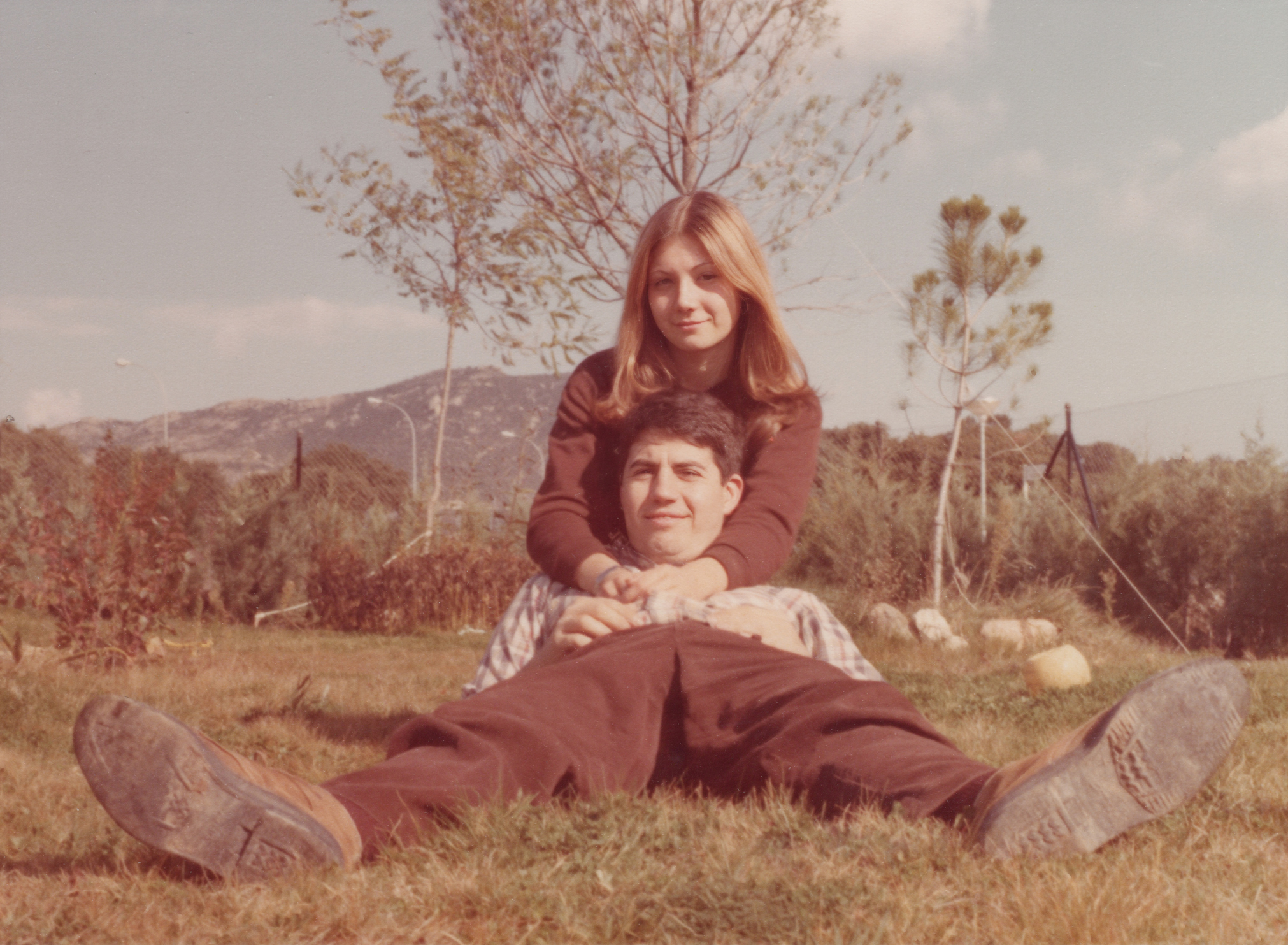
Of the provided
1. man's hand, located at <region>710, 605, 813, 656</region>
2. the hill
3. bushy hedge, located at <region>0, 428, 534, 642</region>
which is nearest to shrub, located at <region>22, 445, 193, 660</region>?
bushy hedge, located at <region>0, 428, 534, 642</region>

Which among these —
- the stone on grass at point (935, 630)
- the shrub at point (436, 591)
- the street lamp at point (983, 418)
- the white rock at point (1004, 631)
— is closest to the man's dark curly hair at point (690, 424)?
the stone on grass at point (935, 630)

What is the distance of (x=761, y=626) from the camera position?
274 centimetres

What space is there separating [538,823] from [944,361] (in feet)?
23.7

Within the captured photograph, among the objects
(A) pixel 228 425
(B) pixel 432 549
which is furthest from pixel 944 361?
(A) pixel 228 425

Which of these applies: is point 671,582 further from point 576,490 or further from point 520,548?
point 520,548

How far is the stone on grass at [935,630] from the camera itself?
7055mm

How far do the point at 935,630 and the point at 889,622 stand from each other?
1.17 feet

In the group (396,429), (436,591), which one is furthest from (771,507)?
(396,429)

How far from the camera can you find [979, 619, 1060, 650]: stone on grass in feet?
23.5

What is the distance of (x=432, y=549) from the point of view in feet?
34.1

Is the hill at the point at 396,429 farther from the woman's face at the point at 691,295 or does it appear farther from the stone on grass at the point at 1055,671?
the stone on grass at the point at 1055,671

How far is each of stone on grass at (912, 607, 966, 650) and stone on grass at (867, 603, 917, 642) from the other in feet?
0.24

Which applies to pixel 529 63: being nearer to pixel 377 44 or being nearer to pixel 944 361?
pixel 377 44

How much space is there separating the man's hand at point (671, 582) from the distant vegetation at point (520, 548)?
354 cm
